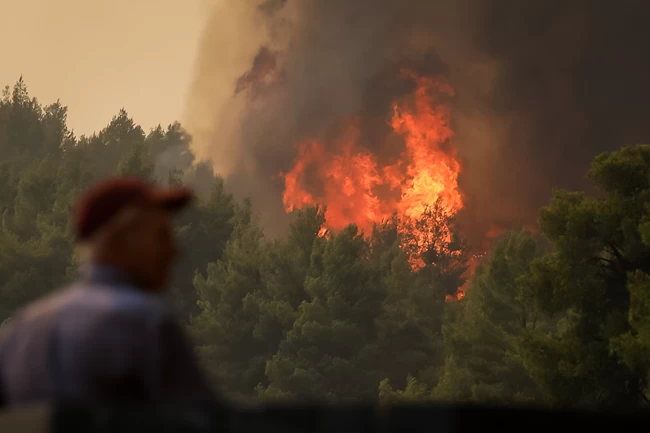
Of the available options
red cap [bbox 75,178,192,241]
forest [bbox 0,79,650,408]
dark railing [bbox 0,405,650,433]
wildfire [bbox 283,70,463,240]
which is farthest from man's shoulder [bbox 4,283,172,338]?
wildfire [bbox 283,70,463,240]

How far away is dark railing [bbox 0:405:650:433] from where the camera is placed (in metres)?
1.78

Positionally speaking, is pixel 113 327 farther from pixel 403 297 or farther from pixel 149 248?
pixel 403 297

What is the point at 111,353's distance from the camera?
2021 millimetres

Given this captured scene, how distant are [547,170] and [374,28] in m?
31.1

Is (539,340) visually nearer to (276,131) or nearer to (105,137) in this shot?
(276,131)

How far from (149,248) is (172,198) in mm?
132

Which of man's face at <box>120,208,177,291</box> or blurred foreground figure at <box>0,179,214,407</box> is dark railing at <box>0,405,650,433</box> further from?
man's face at <box>120,208,177,291</box>

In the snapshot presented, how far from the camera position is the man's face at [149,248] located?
2.25 m

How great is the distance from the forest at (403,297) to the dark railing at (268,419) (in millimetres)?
23548

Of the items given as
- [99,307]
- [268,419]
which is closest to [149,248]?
[99,307]

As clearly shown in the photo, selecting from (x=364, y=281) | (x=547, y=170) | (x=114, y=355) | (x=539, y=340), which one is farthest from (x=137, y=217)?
(x=547, y=170)

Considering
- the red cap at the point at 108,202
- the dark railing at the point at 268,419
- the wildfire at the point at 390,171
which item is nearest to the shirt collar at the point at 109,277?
the red cap at the point at 108,202

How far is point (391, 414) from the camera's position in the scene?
1859 millimetres

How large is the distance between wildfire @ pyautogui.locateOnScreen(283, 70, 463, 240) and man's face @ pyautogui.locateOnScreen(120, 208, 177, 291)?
3219 inches
